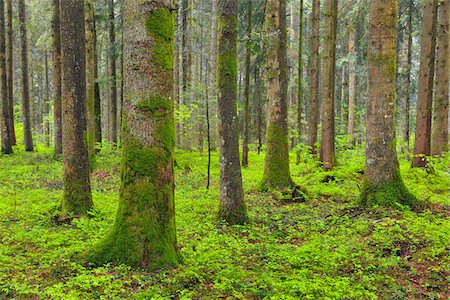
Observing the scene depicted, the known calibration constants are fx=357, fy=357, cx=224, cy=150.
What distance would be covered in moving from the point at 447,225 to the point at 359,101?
30814 mm

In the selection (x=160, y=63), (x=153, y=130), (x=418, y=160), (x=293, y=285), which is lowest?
(x=293, y=285)

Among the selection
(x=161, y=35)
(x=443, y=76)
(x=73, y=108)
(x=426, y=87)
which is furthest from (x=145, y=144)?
(x=443, y=76)

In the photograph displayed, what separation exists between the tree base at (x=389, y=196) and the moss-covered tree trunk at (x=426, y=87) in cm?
420

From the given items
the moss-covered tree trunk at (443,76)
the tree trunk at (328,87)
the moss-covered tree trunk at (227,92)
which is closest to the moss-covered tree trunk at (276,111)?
the moss-covered tree trunk at (227,92)

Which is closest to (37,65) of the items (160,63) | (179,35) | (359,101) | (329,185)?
(179,35)

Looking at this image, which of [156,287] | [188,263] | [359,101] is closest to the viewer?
[156,287]

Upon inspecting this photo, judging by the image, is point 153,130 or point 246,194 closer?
point 153,130

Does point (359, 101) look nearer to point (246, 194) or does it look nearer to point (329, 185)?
point (329, 185)

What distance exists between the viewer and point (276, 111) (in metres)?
10.5

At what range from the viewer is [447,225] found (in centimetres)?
657

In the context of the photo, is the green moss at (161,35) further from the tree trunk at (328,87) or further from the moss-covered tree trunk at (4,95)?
the moss-covered tree trunk at (4,95)

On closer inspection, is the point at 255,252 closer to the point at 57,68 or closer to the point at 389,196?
the point at 389,196

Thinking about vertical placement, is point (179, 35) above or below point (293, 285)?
above

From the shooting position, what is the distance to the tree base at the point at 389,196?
304 inches
